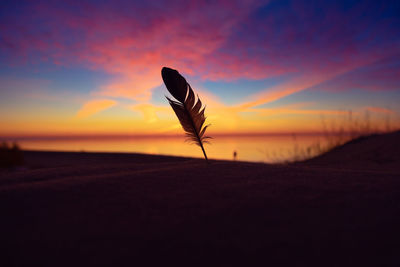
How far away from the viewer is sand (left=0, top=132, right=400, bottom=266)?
98 centimetres

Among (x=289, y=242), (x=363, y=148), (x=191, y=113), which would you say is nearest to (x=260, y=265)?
(x=289, y=242)

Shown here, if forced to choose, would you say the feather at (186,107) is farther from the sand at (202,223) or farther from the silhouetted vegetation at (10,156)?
the silhouetted vegetation at (10,156)

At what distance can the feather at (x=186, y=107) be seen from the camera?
321 cm

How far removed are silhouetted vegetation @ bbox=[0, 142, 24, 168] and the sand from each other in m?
5.67

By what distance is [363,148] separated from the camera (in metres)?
6.84

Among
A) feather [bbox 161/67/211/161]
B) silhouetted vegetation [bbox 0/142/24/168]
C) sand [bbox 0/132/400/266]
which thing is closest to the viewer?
sand [bbox 0/132/400/266]

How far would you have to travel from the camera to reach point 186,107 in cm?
329

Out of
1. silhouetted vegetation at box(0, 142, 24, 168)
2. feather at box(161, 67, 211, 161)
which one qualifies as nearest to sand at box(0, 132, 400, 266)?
feather at box(161, 67, 211, 161)

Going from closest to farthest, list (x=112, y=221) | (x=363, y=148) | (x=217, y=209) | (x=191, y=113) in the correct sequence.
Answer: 1. (x=112, y=221)
2. (x=217, y=209)
3. (x=191, y=113)
4. (x=363, y=148)

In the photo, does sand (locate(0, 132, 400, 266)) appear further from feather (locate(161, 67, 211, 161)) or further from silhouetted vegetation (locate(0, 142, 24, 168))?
silhouetted vegetation (locate(0, 142, 24, 168))

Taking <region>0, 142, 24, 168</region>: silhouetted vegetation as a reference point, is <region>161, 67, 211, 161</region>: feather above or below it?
above

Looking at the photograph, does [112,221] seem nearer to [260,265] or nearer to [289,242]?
[260,265]

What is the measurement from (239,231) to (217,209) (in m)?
0.24

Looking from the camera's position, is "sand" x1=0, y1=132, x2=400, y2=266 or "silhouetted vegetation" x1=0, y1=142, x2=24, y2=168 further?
"silhouetted vegetation" x1=0, y1=142, x2=24, y2=168
